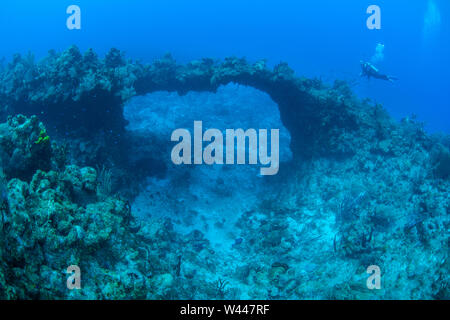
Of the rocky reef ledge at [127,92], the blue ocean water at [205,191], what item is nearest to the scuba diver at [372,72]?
the blue ocean water at [205,191]

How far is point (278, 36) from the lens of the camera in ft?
186

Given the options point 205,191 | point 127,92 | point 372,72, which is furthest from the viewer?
point 372,72

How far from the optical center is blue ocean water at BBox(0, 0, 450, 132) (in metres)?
43.2

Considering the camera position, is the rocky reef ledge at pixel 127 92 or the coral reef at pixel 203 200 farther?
the rocky reef ledge at pixel 127 92

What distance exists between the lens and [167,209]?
9258mm

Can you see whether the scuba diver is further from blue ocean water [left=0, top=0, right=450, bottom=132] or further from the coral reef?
blue ocean water [left=0, top=0, right=450, bottom=132]

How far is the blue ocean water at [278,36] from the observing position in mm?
43219

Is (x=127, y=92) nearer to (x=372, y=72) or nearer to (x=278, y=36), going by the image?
(x=372, y=72)

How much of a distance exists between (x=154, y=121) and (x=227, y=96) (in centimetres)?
782

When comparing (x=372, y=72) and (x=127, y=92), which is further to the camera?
(x=372, y=72)

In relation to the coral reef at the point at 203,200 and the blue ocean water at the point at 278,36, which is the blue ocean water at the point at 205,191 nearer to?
the coral reef at the point at 203,200

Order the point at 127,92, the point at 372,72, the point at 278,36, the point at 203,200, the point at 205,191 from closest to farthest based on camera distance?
the point at 127,92 → the point at 203,200 → the point at 205,191 → the point at 372,72 → the point at 278,36

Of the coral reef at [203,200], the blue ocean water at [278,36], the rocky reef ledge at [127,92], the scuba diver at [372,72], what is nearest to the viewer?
the coral reef at [203,200]

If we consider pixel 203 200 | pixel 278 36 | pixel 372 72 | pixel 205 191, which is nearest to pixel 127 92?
pixel 205 191
